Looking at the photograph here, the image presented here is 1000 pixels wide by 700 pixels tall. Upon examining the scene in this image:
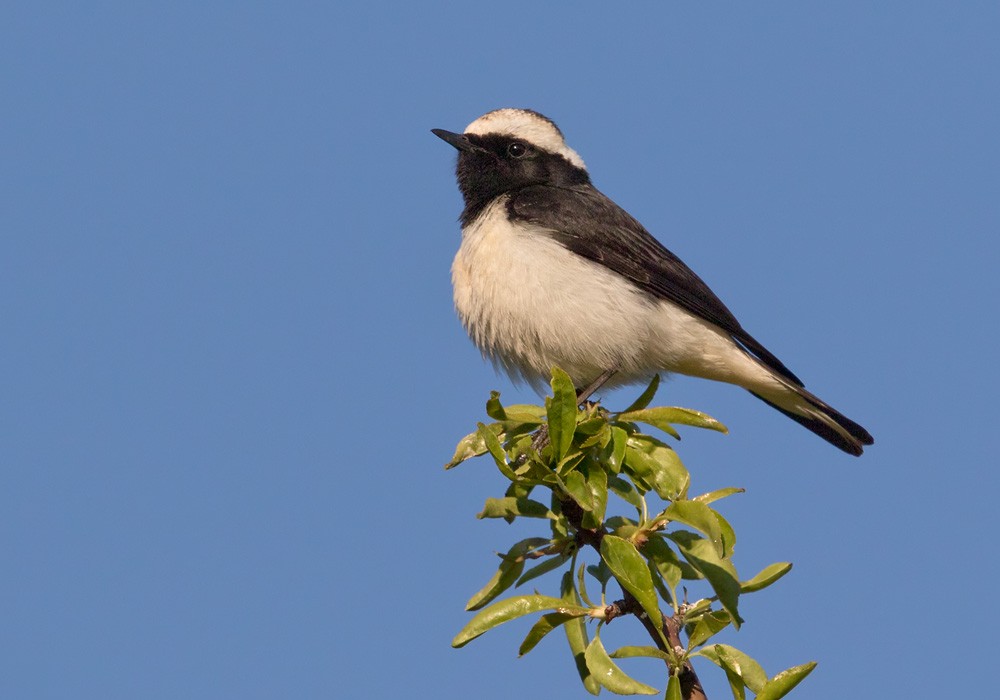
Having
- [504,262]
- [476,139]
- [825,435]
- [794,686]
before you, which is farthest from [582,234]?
[794,686]

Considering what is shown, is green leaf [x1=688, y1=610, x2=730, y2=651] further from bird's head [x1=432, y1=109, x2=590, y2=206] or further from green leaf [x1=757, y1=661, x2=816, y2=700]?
bird's head [x1=432, y1=109, x2=590, y2=206]

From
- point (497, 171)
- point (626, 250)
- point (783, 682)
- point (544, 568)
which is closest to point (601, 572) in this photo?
point (544, 568)

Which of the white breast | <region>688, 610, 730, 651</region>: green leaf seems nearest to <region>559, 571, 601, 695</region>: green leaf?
<region>688, 610, 730, 651</region>: green leaf

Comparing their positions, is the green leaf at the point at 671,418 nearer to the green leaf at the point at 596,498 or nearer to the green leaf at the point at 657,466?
the green leaf at the point at 657,466

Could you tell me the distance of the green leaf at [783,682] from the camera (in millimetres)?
3229

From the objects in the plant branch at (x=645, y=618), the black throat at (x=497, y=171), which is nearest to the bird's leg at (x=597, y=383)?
the black throat at (x=497, y=171)

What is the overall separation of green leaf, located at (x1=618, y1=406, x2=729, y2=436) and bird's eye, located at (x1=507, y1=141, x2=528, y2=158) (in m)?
4.06

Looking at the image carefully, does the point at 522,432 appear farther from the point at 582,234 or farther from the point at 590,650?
the point at 582,234

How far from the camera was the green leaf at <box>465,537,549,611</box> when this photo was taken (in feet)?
13.9

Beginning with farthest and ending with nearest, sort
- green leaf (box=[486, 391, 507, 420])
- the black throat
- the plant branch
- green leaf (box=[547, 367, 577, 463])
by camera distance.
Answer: the black throat < green leaf (box=[486, 391, 507, 420]) < green leaf (box=[547, 367, 577, 463]) < the plant branch

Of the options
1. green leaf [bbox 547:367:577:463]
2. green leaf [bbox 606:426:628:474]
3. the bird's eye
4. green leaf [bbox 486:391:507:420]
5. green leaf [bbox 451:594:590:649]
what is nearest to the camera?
green leaf [bbox 451:594:590:649]

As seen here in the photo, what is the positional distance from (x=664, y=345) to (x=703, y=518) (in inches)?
156

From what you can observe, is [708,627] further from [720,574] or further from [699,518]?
[699,518]

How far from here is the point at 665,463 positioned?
4492 mm
